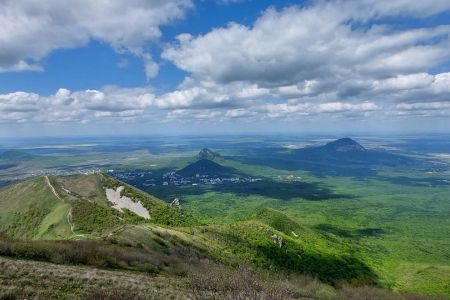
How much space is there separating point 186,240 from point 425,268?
96507 mm

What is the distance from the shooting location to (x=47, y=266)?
2638 centimetres

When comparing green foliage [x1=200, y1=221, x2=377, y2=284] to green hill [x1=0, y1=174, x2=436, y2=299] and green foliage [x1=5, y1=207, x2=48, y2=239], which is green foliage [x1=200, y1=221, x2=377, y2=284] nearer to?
green hill [x1=0, y1=174, x2=436, y2=299]

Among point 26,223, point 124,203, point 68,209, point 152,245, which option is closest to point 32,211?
point 26,223

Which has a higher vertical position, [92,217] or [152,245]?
[152,245]

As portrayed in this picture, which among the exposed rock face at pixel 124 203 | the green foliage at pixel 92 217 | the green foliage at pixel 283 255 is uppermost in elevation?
the green foliage at pixel 92 217

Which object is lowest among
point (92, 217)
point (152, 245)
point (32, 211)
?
point (32, 211)

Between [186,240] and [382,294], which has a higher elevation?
[186,240]

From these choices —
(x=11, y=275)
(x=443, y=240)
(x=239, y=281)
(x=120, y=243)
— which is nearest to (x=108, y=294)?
(x=11, y=275)

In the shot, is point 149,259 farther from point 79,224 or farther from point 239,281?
point 79,224

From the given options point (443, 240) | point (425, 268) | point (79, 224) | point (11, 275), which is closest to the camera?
point (11, 275)

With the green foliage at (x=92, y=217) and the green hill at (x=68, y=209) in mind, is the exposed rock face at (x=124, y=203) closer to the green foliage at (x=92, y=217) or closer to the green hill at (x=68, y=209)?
the green hill at (x=68, y=209)

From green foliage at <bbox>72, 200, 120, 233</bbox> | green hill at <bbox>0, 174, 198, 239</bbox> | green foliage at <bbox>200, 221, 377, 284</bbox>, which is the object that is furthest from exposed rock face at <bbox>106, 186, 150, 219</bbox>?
green foliage at <bbox>200, 221, 377, 284</bbox>

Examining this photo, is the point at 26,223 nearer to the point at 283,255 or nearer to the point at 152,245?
the point at 152,245

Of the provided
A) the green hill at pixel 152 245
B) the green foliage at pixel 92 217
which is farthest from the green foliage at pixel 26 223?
the green foliage at pixel 92 217
